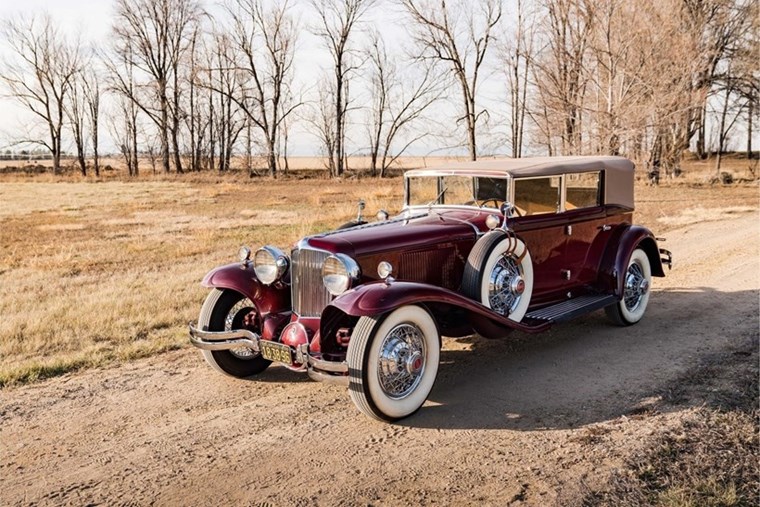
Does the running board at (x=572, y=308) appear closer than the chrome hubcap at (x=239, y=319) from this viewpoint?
No

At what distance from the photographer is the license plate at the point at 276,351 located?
4258 millimetres

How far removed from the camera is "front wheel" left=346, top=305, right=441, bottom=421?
398cm

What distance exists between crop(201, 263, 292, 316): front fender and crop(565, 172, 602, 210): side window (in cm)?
287

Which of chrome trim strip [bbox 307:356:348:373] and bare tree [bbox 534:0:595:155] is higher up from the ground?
bare tree [bbox 534:0:595:155]

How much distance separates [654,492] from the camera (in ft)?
10.7

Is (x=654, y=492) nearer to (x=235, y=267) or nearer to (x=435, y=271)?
(x=435, y=271)

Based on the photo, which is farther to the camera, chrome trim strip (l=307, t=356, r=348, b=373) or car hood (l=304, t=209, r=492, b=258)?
car hood (l=304, t=209, r=492, b=258)

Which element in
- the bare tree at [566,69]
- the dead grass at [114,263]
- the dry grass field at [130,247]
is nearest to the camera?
the dead grass at [114,263]

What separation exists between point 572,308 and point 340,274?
7.89 feet

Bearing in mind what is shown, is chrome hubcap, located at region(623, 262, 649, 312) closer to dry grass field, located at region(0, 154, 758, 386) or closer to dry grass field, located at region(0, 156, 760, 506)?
dry grass field, located at region(0, 156, 760, 506)

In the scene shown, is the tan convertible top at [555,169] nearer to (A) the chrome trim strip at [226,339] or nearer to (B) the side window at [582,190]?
(B) the side window at [582,190]

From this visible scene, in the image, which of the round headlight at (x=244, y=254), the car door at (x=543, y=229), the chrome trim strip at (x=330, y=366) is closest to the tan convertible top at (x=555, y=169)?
the car door at (x=543, y=229)

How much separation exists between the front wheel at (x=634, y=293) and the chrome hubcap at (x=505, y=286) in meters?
1.58

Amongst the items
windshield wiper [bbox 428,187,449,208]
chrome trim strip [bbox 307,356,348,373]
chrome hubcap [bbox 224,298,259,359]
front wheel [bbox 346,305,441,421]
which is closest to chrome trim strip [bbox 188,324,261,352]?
chrome hubcap [bbox 224,298,259,359]
